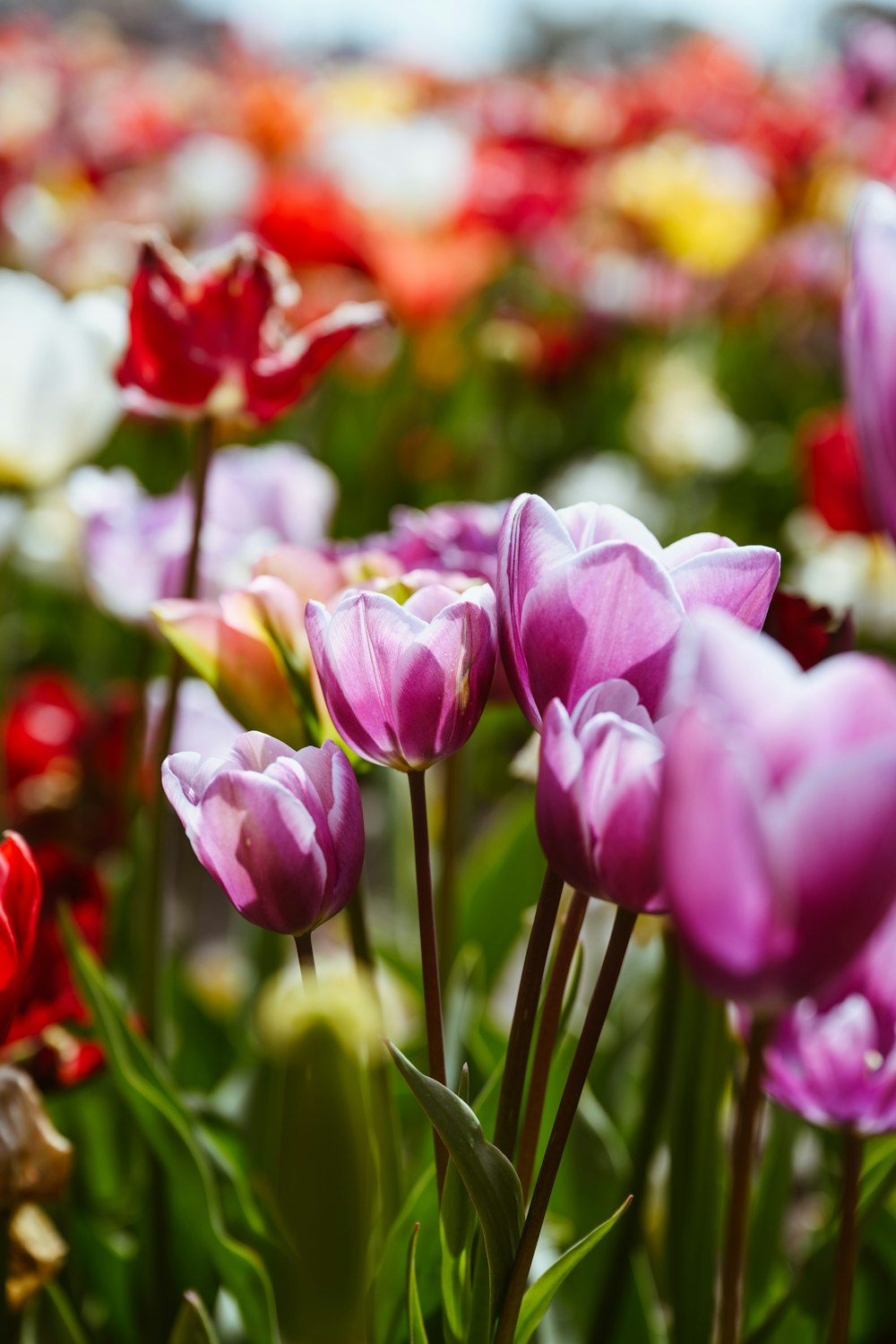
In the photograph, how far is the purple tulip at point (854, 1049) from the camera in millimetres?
307

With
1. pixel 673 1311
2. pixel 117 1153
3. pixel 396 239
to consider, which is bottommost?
pixel 117 1153

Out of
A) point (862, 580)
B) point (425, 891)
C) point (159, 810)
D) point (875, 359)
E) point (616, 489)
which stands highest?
point (875, 359)

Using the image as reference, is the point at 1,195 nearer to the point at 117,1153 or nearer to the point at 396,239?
the point at 396,239

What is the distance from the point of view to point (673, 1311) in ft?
1.56

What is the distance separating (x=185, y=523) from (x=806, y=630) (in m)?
0.35

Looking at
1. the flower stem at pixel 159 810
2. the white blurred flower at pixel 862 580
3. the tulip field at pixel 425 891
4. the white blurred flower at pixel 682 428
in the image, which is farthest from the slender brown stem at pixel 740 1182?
the white blurred flower at pixel 682 428

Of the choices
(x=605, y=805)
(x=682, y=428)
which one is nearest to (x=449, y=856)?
(x=605, y=805)

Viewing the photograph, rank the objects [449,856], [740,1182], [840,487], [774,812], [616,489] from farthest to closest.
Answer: [616,489] → [840,487] → [449,856] → [740,1182] → [774,812]

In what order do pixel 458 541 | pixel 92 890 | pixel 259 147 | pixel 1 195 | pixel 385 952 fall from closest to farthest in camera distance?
pixel 458 541 < pixel 92 890 < pixel 385 952 < pixel 1 195 < pixel 259 147

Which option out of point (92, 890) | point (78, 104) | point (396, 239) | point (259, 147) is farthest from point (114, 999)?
point (78, 104)

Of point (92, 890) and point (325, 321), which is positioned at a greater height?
point (325, 321)

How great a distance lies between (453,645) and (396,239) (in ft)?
4.65

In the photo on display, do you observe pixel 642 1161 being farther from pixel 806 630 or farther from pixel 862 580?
pixel 862 580

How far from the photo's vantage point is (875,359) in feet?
0.72
